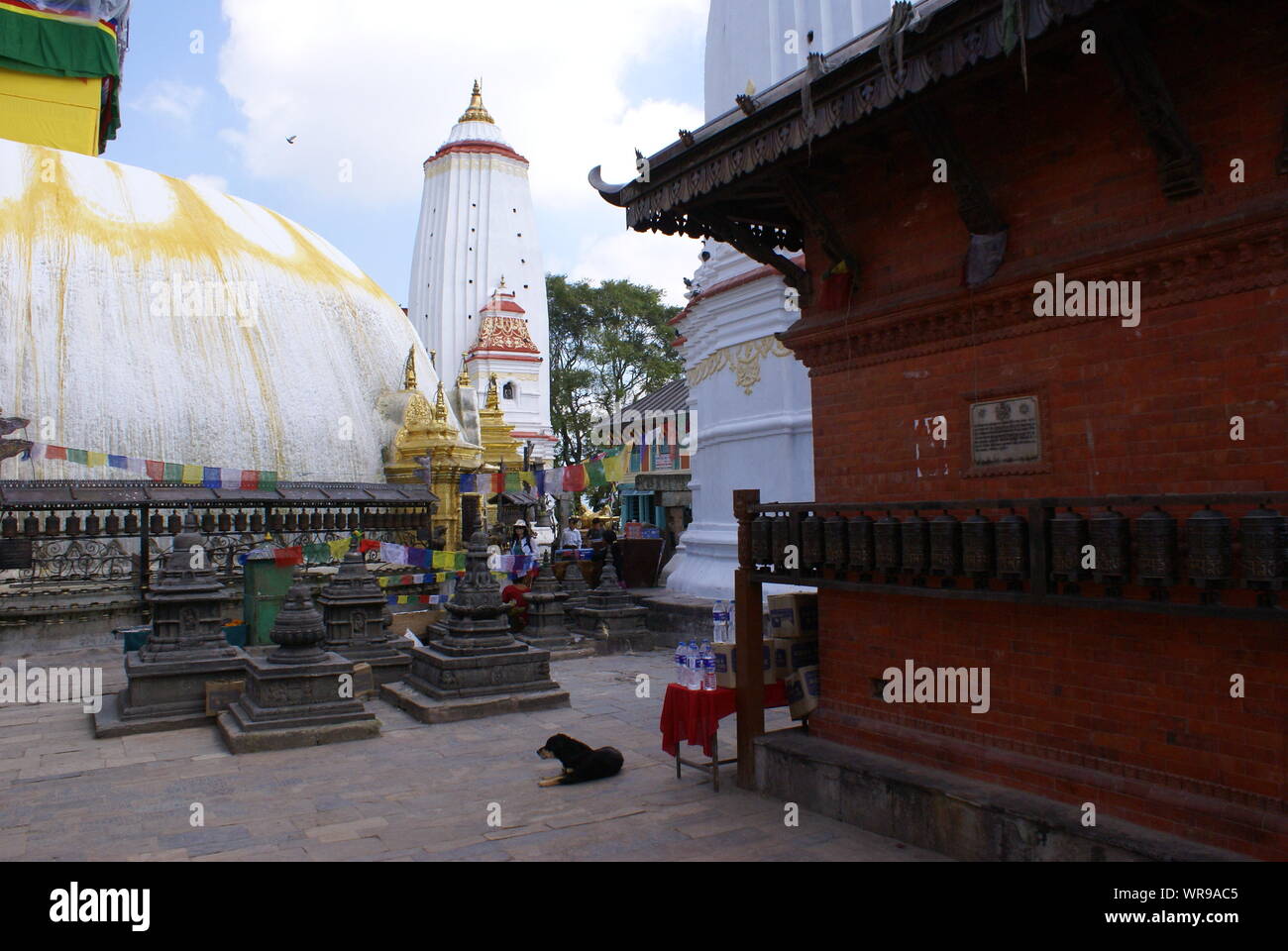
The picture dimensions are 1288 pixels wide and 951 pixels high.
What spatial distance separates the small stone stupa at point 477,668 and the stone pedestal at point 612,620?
304cm

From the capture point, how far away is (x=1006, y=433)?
4.55 meters

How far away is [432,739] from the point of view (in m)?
7.21

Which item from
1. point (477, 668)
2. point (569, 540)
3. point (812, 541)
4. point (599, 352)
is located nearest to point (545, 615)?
point (477, 668)

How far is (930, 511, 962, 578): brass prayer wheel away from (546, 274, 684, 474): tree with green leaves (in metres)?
36.0

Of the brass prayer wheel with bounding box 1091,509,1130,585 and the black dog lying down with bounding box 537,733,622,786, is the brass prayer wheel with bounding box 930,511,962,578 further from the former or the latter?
the black dog lying down with bounding box 537,733,622,786

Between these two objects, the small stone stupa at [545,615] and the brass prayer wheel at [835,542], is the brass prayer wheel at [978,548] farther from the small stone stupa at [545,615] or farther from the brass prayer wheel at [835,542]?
the small stone stupa at [545,615]

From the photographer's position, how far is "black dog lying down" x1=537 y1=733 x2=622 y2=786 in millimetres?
5852

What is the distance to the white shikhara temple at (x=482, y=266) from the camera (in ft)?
132

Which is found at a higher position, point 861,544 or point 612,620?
point 861,544

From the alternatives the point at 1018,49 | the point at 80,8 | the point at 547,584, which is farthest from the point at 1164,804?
the point at 80,8

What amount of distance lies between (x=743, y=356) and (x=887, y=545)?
7.32 metres

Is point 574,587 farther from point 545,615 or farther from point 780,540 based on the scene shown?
point 780,540

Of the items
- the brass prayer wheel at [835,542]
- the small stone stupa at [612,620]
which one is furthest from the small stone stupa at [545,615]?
the brass prayer wheel at [835,542]
